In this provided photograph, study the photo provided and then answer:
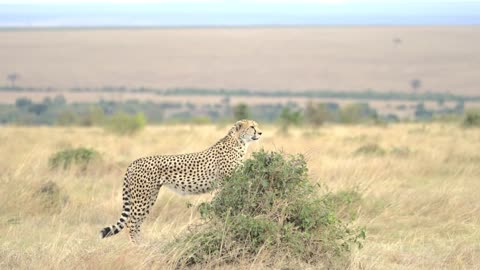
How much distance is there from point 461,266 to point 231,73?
75900 mm

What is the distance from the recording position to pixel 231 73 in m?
82.0

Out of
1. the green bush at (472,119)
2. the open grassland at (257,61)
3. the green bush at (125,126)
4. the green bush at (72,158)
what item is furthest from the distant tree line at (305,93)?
the green bush at (72,158)

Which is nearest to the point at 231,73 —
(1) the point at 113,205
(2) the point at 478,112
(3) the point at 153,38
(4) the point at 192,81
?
(4) the point at 192,81

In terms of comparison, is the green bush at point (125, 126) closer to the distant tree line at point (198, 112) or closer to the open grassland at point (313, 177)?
the distant tree line at point (198, 112)

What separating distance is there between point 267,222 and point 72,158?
6279 millimetres

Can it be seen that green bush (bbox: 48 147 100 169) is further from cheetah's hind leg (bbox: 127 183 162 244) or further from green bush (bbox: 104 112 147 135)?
green bush (bbox: 104 112 147 135)

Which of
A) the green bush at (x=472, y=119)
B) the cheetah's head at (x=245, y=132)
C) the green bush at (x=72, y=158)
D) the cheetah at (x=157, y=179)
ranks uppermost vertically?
the cheetah's head at (x=245, y=132)

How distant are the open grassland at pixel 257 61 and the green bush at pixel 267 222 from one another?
6612 centimetres

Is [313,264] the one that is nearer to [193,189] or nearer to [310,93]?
[193,189]

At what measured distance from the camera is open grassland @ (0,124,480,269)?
19.8ft

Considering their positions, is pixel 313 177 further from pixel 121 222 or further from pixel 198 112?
pixel 198 112

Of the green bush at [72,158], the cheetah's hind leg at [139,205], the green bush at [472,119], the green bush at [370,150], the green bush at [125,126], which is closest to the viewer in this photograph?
the cheetah's hind leg at [139,205]

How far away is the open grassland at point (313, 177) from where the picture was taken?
6043mm

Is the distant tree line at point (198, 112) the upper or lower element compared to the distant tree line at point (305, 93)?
upper
